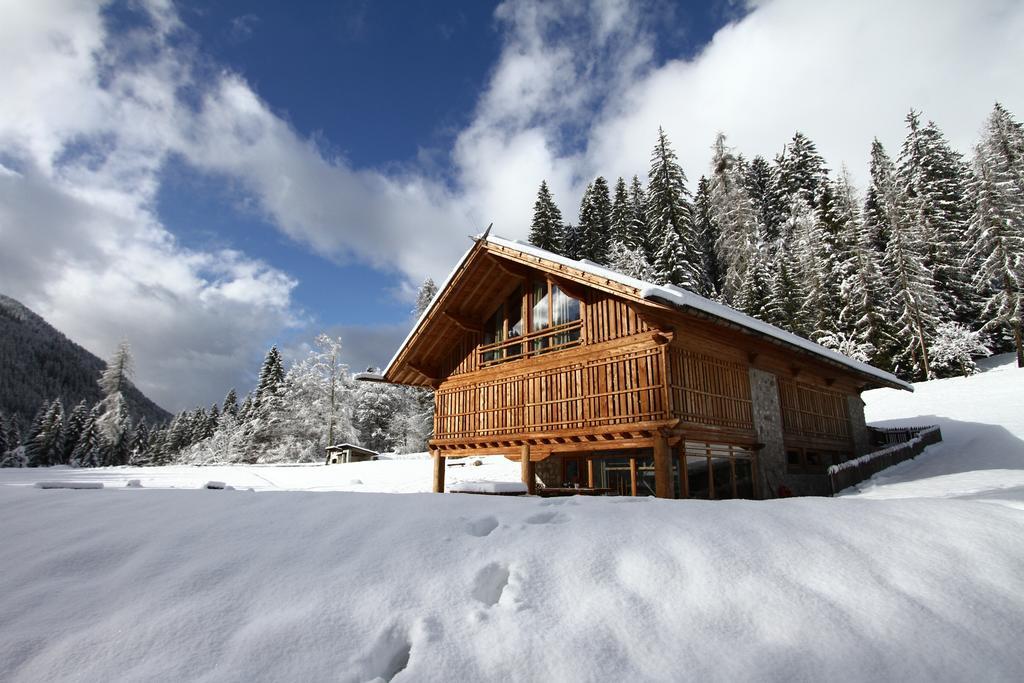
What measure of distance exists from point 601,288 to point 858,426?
48.8 ft

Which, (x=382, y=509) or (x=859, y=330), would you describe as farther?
(x=859, y=330)

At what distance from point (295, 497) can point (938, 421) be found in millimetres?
28006

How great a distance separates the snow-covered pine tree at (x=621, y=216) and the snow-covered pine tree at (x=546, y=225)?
5683 millimetres

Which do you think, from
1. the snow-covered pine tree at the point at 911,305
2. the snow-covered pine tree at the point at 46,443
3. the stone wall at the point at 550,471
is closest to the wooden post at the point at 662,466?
the stone wall at the point at 550,471

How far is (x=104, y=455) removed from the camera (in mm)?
58531

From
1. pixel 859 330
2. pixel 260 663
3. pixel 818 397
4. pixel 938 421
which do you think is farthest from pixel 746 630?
pixel 859 330

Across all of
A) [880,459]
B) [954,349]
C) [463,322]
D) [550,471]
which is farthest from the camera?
[954,349]

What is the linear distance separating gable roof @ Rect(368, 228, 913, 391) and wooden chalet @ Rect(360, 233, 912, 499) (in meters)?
0.04

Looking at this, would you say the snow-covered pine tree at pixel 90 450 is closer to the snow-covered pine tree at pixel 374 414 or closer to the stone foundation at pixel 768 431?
the snow-covered pine tree at pixel 374 414

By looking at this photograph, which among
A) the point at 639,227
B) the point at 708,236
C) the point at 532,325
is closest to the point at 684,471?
the point at 532,325

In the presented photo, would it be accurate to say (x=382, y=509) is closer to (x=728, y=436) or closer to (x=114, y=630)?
(x=114, y=630)

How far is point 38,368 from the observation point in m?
164

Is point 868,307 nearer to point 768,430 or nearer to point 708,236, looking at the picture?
point 708,236

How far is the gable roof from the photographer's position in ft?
36.8
